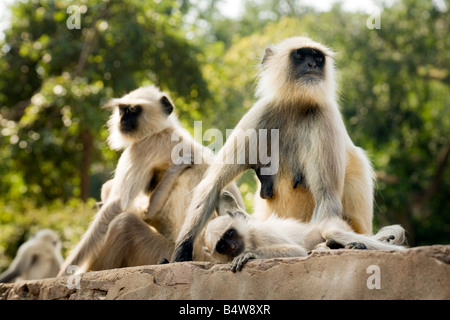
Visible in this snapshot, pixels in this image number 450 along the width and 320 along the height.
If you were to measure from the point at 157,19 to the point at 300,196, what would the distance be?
871 centimetres

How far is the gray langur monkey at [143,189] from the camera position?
17.4ft

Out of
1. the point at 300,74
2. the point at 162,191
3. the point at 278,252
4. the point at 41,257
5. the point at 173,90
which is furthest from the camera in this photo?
the point at 173,90

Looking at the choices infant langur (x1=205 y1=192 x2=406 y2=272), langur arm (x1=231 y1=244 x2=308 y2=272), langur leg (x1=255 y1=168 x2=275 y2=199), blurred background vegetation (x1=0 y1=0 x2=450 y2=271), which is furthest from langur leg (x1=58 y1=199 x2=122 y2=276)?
blurred background vegetation (x1=0 y1=0 x2=450 y2=271)

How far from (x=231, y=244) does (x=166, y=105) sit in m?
2.69

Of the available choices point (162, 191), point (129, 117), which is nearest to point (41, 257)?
point (129, 117)

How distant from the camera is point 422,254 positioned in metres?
3.07

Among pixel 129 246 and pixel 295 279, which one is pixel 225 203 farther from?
pixel 295 279

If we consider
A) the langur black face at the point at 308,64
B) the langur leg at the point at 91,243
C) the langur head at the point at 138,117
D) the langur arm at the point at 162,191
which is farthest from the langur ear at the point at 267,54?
the langur leg at the point at 91,243

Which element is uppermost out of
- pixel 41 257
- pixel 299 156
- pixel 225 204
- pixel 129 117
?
pixel 129 117

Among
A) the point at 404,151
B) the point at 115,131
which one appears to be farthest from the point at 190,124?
the point at 115,131

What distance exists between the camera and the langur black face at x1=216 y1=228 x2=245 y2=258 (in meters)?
3.94

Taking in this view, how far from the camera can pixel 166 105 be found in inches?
251

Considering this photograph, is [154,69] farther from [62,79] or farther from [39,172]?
[39,172]

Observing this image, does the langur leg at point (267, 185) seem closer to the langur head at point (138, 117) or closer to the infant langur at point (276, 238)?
the infant langur at point (276, 238)
